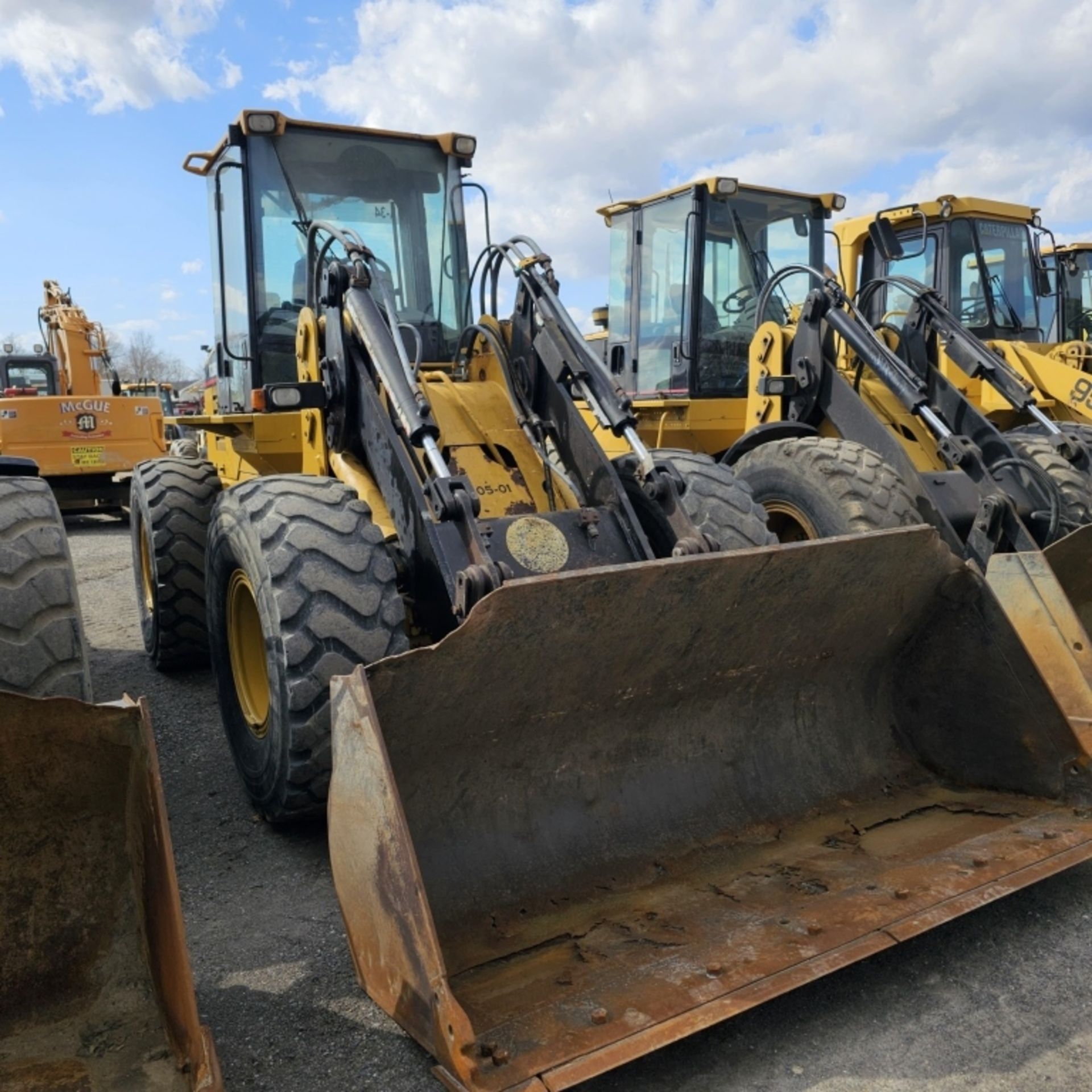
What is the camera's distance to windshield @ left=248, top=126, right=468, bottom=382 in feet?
16.5

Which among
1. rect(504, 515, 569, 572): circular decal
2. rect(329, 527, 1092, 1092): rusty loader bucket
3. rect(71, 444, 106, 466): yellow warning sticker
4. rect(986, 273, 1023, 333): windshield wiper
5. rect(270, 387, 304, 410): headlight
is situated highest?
rect(986, 273, 1023, 333): windshield wiper

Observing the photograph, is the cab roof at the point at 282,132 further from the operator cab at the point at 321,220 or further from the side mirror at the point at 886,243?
the side mirror at the point at 886,243

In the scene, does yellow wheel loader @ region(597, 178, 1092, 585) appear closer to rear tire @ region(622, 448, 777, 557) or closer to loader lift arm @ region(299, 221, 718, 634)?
rear tire @ region(622, 448, 777, 557)

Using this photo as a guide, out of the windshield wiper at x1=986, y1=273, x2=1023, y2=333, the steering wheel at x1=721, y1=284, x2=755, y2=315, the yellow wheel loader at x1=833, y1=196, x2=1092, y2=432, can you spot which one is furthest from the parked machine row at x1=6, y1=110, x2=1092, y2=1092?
the windshield wiper at x1=986, y1=273, x2=1023, y2=333

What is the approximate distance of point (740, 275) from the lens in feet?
25.8

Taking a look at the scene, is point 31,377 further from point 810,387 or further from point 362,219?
point 810,387

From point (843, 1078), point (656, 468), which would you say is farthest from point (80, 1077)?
point (656, 468)

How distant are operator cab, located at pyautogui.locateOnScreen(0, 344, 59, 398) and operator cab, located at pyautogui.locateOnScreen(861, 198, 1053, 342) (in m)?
12.3

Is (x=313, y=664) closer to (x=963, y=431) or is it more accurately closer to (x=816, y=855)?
(x=816, y=855)

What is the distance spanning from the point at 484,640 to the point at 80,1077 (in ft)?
4.35

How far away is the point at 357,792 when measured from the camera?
2508 mm

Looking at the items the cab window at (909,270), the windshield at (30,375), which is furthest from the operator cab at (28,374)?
the cab window at (909,270)

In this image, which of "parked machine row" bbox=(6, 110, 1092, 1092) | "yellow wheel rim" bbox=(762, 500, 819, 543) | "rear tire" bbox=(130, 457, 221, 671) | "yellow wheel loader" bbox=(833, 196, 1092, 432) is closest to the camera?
"parked machine row" bbox=(6, 110, 1092, 1092)

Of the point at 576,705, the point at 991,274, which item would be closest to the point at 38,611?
the point at 576,705
